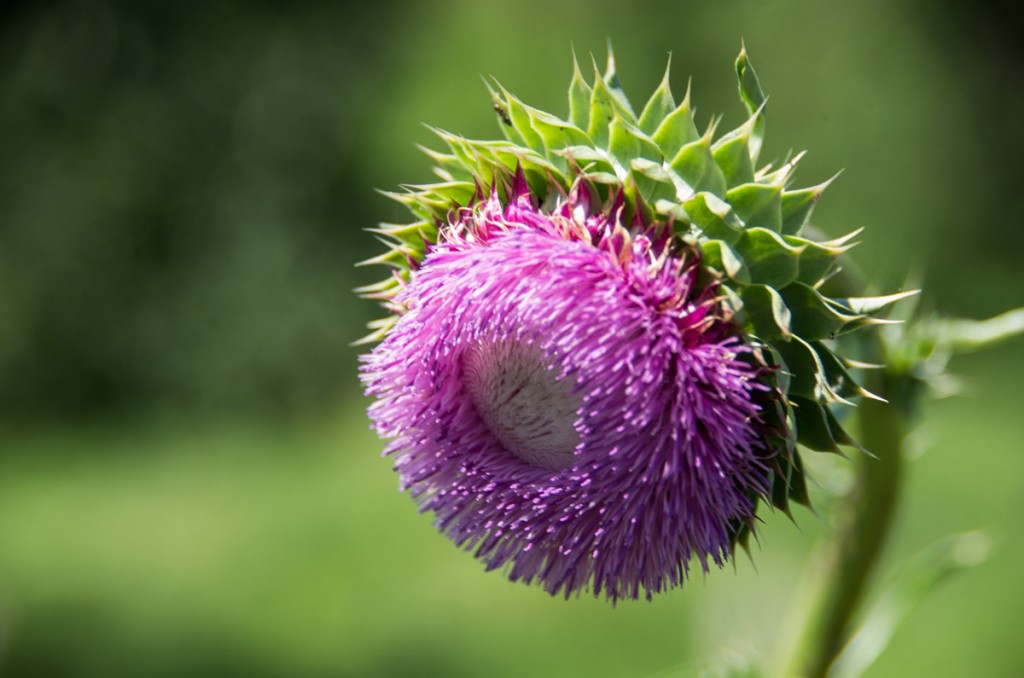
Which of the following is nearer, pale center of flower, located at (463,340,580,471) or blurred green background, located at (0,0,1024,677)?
pale center of flower, located at (463,340,580,471)

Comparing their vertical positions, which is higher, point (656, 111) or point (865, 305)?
point (656, 111)

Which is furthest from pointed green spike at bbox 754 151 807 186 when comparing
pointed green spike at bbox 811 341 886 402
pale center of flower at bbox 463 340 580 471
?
pale center of flower at bbox 463 340 580 471

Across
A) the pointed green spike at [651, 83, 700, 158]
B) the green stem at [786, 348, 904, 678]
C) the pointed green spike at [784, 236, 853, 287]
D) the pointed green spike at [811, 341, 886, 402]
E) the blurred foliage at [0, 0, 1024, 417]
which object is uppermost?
the blurred foliage at [0, 0, 1024, 417]

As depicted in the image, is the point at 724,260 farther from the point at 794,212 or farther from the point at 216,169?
the point at 216,169

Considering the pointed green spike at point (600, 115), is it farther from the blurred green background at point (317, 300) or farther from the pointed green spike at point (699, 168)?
the blurred green background at point (317, 300)

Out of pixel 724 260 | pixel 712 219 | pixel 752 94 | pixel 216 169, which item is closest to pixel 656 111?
pixel 752 94

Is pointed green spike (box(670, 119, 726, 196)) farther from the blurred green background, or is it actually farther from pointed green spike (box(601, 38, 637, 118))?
the blurred green background

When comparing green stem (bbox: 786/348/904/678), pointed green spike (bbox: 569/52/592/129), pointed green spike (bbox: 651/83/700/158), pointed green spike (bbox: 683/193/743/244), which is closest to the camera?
pointed green spike (bbox: 683/193/743/244)
